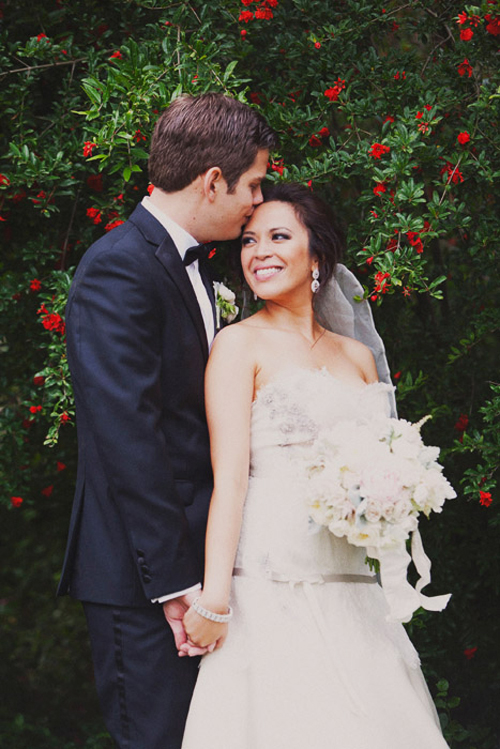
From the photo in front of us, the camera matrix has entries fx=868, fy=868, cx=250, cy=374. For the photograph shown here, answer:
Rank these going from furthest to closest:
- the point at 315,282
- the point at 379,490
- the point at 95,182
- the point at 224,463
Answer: the point at 95,182
the point at 315,282
the point at 224,463
the point at 379,490

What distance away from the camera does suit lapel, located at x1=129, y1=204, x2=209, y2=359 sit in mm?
2459

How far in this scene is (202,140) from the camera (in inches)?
99.7

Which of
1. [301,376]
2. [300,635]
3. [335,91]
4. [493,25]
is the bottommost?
[300,635]

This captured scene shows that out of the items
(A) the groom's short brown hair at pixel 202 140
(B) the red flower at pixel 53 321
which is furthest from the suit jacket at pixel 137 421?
(B) the red flower at pixel 53 321

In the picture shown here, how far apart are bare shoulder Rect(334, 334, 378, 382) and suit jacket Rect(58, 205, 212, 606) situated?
0.57 metres

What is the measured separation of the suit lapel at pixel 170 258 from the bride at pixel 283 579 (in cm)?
13

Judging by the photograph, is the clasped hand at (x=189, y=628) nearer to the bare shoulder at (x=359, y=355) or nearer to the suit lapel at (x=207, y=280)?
the suit lapel at (x=207, y=280)

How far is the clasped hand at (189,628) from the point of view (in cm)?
233

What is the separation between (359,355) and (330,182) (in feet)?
2.55

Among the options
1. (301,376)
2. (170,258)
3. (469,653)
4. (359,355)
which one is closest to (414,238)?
(359,355)

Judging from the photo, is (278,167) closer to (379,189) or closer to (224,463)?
(379,189)

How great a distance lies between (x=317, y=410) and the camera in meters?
2.54

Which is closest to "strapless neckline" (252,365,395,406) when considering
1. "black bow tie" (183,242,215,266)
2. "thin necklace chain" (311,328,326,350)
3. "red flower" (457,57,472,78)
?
"thin necklace chain" (311,328,326,350)

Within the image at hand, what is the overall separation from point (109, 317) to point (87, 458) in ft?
1.45
